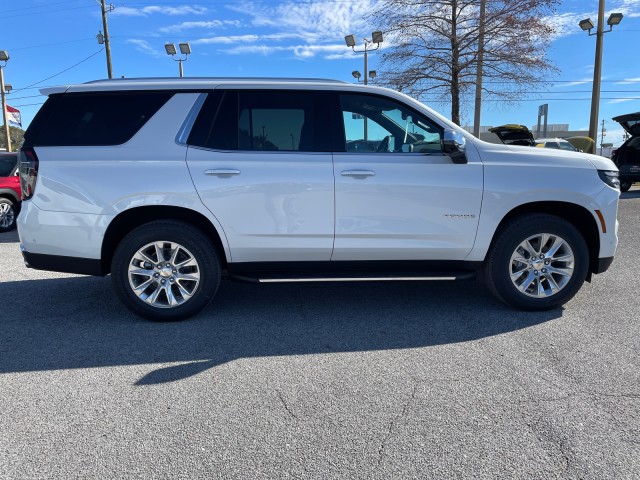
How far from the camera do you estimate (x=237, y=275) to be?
4223mm

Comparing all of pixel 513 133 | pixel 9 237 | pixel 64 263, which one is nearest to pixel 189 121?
pixel 64 263

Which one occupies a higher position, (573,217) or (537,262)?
(573,217)

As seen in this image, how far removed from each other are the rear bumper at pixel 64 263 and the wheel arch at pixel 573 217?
3.49 metres

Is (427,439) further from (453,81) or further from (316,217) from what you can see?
(453,81)

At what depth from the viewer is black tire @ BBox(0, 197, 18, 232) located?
9.62m

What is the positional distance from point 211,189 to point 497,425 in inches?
108

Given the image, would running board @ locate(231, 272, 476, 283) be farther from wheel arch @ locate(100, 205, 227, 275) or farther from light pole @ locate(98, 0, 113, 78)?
light pole @ locate(98, 0, 113, 78)

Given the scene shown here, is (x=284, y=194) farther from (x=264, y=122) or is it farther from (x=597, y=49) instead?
(x=597, y=49)

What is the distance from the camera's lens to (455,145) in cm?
397

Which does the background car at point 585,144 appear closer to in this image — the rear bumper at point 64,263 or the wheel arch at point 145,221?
the wheel arch at point 145,221

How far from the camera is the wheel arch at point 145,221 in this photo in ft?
13.4

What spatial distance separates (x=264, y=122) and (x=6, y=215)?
8.09 meters

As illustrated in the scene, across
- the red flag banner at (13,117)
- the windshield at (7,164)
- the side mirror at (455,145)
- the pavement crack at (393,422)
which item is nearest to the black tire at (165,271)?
the pavement crack at (393,422)

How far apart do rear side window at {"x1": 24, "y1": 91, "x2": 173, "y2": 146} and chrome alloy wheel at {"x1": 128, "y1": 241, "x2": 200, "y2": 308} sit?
986mm
